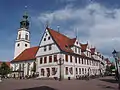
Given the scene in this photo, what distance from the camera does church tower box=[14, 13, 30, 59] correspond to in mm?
65500

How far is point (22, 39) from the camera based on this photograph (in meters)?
65.6

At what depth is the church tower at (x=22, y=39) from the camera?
65.5m

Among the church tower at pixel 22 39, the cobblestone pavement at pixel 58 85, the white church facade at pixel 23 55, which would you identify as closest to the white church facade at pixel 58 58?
the white church facade at pixel 23 55

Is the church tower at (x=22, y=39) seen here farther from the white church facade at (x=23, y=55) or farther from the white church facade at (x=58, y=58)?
the white church facade at (x=58, y=58)

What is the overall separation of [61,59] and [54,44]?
467 cm

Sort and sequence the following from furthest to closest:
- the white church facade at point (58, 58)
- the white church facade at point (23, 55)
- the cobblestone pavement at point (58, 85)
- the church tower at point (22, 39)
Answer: the church tower at point (22, 39) → the white church facade at point (23, 55) → the white church facade at point (58, 58) → the cobblestone pavement at point (58, 85)

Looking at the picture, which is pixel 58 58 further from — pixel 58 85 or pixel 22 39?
pixel 22 39

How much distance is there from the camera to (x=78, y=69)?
143 feet

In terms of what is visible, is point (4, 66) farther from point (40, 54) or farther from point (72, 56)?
point (72, 56)

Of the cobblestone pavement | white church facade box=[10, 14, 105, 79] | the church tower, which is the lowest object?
the cobblestone pavement

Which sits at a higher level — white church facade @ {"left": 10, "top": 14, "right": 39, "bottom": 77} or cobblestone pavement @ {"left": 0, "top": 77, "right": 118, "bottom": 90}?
white church facade @ {"left": 10, "top": 14, "right": 39, "bottom": 77}

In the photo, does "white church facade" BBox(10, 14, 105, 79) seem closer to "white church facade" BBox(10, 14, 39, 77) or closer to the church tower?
"white church facade" BBox(10, 14, 39, 77)

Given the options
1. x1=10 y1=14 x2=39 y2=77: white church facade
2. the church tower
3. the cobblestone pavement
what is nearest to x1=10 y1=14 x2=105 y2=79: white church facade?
x1=10 y1=14 x2=39 y2=77: white church facade

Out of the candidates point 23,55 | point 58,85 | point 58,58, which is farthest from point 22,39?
point 58,85
